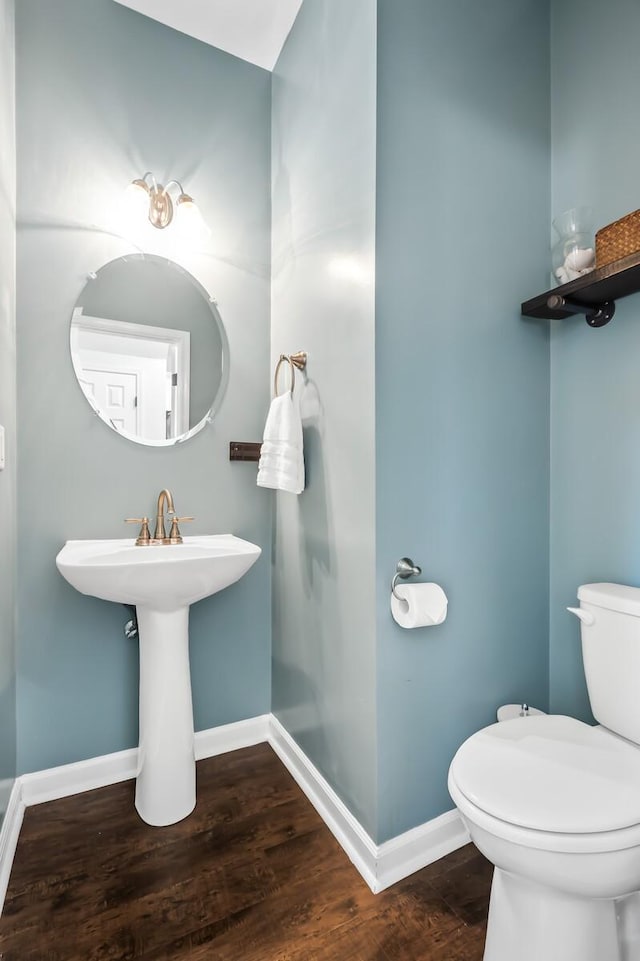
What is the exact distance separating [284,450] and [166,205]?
1019mm

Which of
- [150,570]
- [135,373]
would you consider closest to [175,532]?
[150,570]

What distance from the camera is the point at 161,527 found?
1719 millimetres

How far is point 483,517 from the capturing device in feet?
4.79

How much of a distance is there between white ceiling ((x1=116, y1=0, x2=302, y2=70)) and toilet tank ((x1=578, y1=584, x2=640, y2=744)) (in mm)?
2224

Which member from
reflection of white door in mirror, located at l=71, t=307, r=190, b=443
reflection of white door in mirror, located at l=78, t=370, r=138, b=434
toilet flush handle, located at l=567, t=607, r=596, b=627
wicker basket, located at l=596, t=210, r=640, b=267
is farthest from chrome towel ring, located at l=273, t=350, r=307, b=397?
toilet flush handle, located at l=567, t=607, r=596, b=627

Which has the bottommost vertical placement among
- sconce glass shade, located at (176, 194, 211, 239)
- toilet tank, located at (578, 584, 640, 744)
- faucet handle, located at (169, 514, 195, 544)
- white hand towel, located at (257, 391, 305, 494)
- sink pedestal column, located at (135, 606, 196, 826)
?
sink pedestal column, located at (135, 606, 196, 826)

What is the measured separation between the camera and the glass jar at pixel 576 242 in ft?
4.45

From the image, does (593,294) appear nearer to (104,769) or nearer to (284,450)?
(284,450)

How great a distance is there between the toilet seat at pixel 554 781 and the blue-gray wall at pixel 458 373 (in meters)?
0.26

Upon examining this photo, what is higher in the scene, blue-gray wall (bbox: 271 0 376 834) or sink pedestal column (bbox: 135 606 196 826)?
blue-gray wall (bbox: 271 0 376 834)

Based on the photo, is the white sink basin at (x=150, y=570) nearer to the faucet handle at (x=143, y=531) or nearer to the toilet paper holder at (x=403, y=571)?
the faucet handle at (x=143, y=531)

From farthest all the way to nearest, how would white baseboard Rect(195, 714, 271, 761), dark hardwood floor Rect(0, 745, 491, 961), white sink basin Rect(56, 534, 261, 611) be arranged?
white baseboard Rect(195, 714, 271, 761) < white sink basin Rect(56, 534, 261, 611) < dark hardwood floor Rect(0, 745, 491, 961)

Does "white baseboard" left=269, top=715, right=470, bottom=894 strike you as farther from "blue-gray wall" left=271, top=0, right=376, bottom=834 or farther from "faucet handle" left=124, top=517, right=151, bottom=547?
"faucet handle" left=124, top=517, right=151, bottom=547

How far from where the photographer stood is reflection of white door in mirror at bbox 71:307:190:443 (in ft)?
5.52
